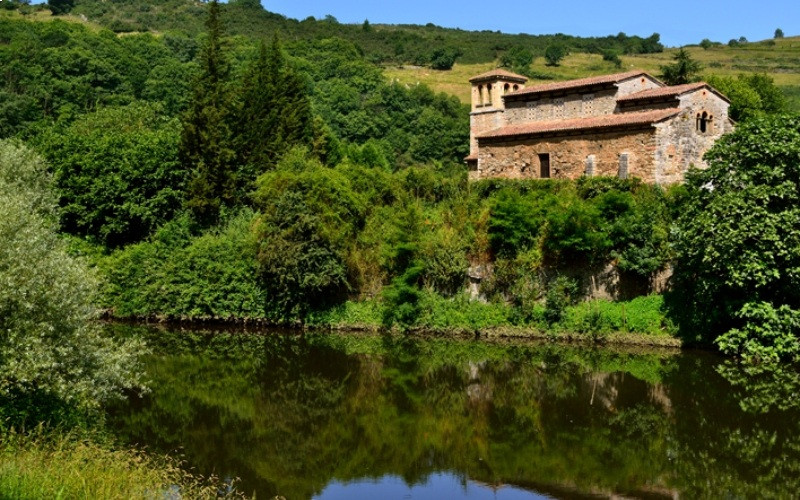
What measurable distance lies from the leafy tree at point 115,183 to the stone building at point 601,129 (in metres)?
15.3

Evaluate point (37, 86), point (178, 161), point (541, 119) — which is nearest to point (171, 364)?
point (178, 161)

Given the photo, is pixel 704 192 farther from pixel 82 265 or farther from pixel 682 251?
pixel 82 265

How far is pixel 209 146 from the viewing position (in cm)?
3838

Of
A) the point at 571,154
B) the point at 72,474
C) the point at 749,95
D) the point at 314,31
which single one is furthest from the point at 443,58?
the point at 72,474

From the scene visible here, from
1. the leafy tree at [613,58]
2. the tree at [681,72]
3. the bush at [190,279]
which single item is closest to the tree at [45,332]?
the bush at [190,279]

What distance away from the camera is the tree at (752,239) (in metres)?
25.8

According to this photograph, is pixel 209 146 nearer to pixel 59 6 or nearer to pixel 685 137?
pixel 685 137

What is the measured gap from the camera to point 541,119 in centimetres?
4047

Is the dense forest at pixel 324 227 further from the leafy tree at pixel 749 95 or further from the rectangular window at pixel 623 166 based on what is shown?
the rectangular window at pixel 623 166

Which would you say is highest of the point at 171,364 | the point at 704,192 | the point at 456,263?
the point at 704,192

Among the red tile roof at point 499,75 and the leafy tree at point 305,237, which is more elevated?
the red tile roof at point 499,75

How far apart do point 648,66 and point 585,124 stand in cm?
7171

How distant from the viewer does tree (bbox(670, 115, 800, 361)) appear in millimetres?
25766

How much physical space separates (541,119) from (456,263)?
11.4 metres
